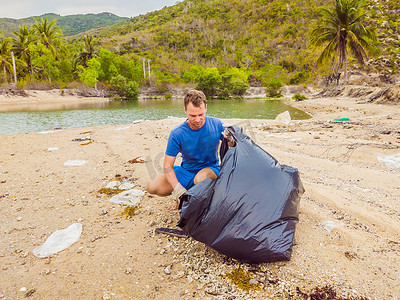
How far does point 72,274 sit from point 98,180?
179 cm

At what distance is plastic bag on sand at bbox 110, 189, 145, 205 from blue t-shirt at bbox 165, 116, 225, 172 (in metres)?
0.82

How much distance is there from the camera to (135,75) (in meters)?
38.4

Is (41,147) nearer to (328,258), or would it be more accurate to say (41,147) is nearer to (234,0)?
(328,258)

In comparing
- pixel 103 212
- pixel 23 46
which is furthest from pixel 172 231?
pixel 23 46

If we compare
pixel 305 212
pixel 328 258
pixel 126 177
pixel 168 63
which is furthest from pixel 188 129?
pixel 168 63

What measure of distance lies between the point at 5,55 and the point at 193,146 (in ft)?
129

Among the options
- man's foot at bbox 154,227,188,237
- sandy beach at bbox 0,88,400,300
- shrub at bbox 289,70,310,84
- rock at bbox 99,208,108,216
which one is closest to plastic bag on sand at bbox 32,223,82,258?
sandy beach at bbox 0,88,400,300

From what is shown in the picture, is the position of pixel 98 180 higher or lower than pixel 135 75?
lower

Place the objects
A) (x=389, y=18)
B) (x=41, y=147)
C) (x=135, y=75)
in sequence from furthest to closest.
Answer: (x=135, y=75) → (x=389, y=18) → (x=41, y=147)

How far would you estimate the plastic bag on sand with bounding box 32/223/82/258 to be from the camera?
5.83 feet

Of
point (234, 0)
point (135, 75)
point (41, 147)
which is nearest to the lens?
point (41, 147)

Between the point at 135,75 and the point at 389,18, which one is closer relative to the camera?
the point at 389,18

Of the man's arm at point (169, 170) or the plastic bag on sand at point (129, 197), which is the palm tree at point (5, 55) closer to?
the plastic bag on sand at point (129, 197)

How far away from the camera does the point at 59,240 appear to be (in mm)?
A: 1902
